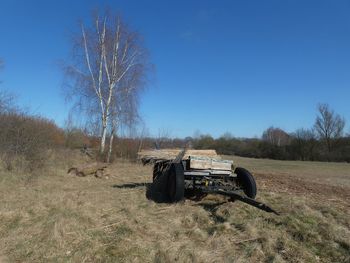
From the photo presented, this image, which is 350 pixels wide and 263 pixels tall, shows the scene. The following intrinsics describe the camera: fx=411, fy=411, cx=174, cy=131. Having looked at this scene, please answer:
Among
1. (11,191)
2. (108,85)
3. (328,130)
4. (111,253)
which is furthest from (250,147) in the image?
(111,253)

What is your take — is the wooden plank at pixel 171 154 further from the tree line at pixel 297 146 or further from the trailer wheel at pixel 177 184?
the tree line at pixel 297 146

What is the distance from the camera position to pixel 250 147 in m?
59.9

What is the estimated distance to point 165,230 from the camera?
A: 759cm

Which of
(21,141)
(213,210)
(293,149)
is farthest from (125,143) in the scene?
(293,149)

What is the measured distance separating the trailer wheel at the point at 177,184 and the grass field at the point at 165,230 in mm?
238

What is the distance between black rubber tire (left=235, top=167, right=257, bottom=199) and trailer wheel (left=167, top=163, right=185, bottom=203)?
187 centimetres

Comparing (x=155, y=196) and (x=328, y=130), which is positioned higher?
(x=328, y=130)

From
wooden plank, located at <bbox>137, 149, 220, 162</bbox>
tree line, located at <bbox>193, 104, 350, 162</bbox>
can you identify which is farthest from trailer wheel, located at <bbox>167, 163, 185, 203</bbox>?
tree line, located at <bbox>193, 104, 350, 162</bbox>

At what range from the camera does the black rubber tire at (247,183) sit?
35.5ft

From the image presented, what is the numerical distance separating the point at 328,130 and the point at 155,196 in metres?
59.9

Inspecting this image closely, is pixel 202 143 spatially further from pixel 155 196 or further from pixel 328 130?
pixel 155 196

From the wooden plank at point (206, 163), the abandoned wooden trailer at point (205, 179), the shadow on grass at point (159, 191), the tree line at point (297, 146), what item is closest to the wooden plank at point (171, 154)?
the shadow on grass at point (159, 191)

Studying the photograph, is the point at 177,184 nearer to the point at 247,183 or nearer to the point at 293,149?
the point at 247,183

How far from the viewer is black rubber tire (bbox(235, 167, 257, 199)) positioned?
1083 cm
